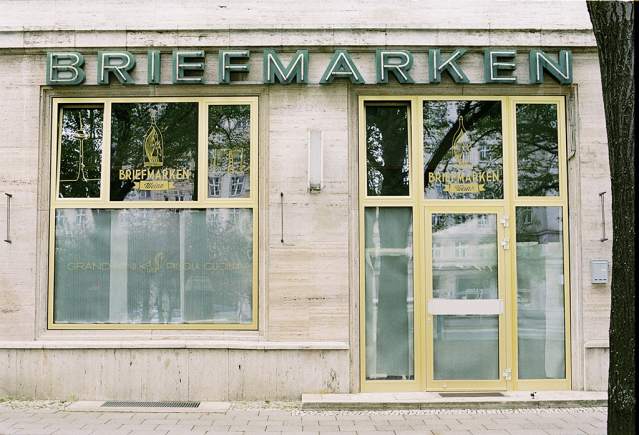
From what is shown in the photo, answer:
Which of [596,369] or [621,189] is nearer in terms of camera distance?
[621,189]

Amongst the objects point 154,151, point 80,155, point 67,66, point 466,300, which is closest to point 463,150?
point 466,300

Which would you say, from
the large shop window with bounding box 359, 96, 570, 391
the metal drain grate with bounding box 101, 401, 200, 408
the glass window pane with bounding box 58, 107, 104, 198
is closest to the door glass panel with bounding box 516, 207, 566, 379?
the large shop window with bounding box 359, 96, 570, 391

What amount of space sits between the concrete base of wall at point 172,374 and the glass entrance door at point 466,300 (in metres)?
1.49

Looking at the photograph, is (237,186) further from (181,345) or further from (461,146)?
(461,146)

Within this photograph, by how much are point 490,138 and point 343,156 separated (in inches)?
85.1

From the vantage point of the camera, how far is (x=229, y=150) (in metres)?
8.63

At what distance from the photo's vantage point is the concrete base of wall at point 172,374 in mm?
8180

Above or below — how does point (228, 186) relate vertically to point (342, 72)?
below

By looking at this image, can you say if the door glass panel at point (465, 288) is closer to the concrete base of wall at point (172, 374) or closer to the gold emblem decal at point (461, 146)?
the gold emblem decal at point (461, 146)

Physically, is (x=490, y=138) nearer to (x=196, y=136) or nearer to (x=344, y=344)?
(x=344, y=344)

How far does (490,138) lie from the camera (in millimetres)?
8703

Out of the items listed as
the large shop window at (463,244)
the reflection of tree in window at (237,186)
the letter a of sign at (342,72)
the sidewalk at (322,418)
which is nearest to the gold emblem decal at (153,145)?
the reflection of tree in window at (237,186)

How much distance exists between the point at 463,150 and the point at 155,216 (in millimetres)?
4502

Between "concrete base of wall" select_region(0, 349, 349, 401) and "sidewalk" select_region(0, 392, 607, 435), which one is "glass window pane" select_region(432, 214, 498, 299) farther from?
"concrete base of wall" select_region(0, 349, 349, 401)
